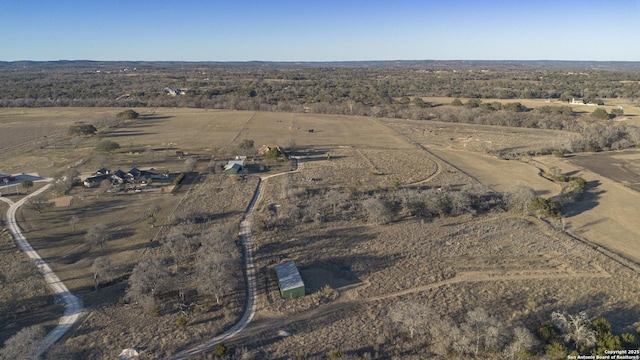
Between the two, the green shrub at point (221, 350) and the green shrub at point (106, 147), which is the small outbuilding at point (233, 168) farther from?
the green shrub at point (221, 350)

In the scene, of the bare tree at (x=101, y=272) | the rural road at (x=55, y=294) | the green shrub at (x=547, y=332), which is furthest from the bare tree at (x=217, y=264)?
the green shrub at (x=547, y=332)

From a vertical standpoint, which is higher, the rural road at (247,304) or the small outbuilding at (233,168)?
the small outbuilding at (233,168)

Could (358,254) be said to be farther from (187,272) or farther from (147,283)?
(147,283)

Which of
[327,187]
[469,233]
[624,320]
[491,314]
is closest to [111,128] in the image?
[327,187]

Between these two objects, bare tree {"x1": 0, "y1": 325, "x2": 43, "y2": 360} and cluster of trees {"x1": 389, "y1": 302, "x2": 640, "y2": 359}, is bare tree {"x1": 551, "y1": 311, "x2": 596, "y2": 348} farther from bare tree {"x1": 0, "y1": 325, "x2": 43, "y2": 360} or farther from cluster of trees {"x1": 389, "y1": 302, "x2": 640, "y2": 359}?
bare tree {"x1": 0, "y1": 325, "x2": 43, "y2": 360}

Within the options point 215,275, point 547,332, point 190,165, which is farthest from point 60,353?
point 190,165

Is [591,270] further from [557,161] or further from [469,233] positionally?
[557,161]

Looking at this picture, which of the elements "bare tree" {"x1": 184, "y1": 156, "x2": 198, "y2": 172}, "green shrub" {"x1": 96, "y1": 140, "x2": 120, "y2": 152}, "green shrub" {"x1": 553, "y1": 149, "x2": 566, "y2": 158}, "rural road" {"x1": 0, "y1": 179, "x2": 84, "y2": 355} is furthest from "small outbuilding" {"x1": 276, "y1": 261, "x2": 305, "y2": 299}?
"green shrub" {"x1": 553, "y1": 149, "x2": 566, "y2": 158}
